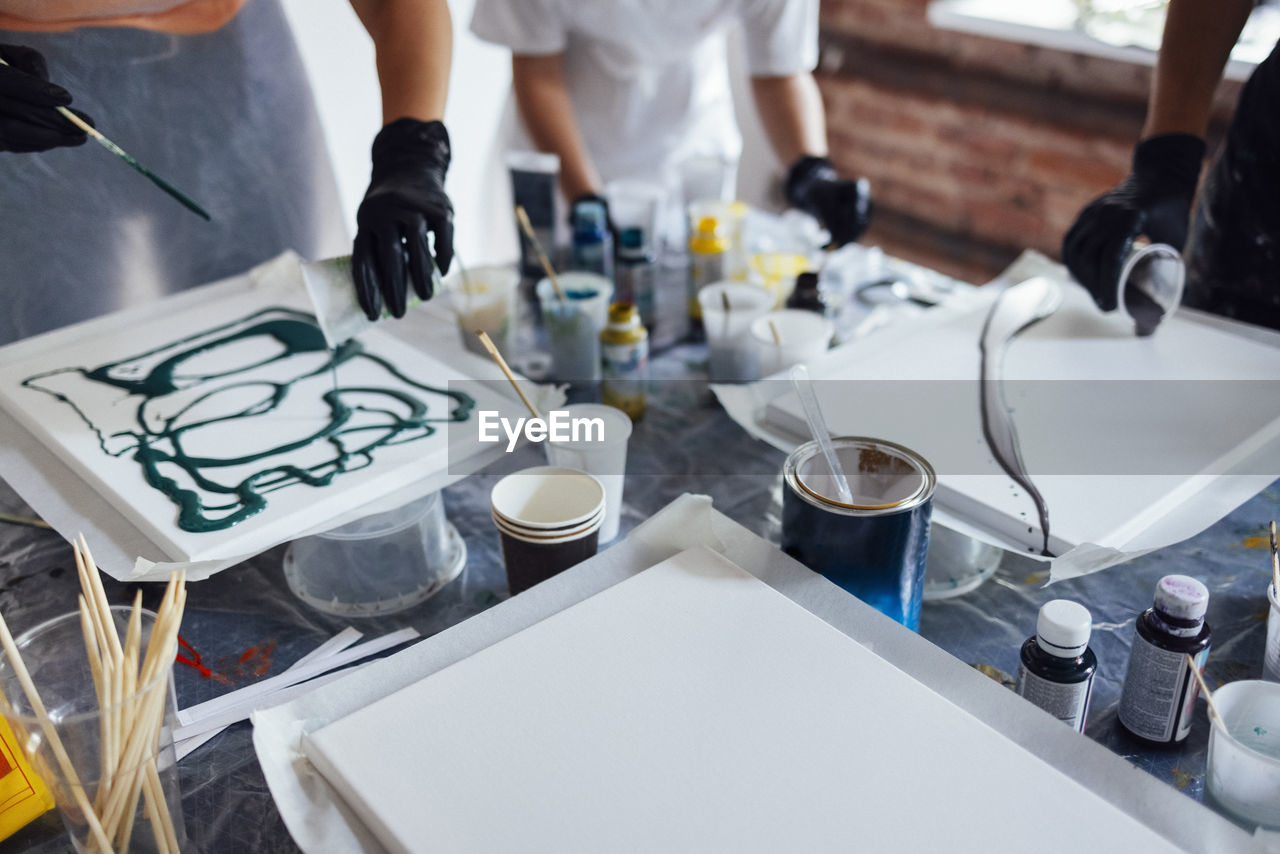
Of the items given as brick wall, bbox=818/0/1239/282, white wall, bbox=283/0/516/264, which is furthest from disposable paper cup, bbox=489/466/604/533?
brick wall, bbox=818/0/1239/282

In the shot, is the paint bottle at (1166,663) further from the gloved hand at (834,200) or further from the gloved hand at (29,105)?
the gloved hand at (29,105)

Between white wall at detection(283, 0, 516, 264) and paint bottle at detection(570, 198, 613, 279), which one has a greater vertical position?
white wall at detection(283, 0, 516, 264)

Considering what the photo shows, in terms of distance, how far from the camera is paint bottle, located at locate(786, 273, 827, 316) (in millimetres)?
1454

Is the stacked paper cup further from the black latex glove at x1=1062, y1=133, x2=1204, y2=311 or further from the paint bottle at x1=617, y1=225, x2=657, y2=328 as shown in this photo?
the black latex glove at x1=1062, y1=133, x2=1204, y2=311

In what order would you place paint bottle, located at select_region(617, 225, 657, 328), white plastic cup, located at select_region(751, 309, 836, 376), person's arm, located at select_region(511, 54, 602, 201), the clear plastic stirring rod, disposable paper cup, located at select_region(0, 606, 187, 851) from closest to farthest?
1. disposable paper cup, located at select_region(0, 606, 187, 851)
2. the clear plastic stirring rod
3. white plastic cup, located at select_region(751, 309, 836, 376)
4. paint bottle, located at select_region(617, 225, 657, 328)
5. person's arm, located at select_region(511, 54, 602, 201)

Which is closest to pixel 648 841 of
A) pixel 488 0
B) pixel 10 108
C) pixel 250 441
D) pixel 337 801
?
pixel 337 801

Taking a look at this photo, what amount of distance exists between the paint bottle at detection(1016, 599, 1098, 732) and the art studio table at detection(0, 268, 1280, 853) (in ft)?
0.29

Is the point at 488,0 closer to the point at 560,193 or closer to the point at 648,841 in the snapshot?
the point at 560,193

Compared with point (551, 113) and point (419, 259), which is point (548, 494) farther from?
point (551, 113)

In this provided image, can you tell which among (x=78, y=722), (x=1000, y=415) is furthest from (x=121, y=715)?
(x=1000, y=415)

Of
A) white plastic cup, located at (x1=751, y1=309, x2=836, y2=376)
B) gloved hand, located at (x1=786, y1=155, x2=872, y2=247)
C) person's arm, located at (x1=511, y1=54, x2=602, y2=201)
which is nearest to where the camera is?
white plastic cup, located at (x1=751, y1=309, x2=836, y2=376)

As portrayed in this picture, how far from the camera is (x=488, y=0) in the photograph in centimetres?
205

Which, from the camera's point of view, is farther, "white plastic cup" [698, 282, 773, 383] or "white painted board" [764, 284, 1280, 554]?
"white plastic cup" [698, 282, 773, 383]

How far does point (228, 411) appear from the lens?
125 centimetres
